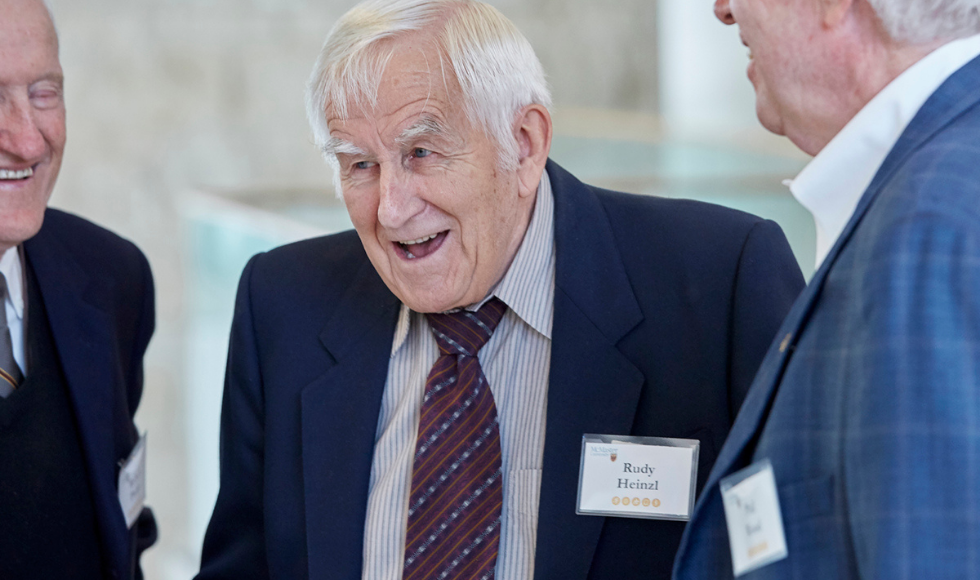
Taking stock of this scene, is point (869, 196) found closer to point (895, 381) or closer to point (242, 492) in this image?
point (895, 381)

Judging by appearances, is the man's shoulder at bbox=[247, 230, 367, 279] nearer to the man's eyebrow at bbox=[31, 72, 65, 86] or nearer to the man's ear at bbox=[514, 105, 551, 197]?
the man's ear at bbox=[514, 105, 551, 197]

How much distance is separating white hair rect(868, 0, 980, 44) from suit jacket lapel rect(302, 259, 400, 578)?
42.7 inches

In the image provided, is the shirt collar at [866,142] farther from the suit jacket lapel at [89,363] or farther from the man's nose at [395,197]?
the suit jacket lapel at [89,363]

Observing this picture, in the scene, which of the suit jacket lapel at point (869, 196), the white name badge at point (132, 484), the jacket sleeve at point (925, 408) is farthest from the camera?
the white name badge at point (132, 484)

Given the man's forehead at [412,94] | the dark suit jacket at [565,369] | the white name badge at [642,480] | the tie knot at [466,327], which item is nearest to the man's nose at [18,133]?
the dark suit jacket at [565,369]

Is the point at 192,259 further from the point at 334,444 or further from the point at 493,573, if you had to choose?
the point at 493,573

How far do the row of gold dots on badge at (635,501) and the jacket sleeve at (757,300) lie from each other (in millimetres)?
199

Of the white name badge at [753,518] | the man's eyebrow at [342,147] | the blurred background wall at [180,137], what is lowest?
the white name badge at [753,518]

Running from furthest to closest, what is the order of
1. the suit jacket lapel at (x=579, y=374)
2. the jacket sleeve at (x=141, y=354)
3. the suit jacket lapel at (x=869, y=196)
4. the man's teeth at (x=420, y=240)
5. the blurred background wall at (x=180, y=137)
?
the blurred background wall at (x=180, y=137), the jacket sleeve at (x=141, y=354), the man's teeth at (x=420, y=240), the suit jacket lapel at (x=579, y=374), the suit jacket lapel at (x=869, y=196)

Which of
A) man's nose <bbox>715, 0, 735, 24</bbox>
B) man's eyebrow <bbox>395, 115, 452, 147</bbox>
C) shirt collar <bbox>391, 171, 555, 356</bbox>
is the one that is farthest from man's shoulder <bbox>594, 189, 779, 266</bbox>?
man's nose <bbox>715, 0, 735, 24</bbox>

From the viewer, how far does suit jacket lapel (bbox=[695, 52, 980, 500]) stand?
976mm

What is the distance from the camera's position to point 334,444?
1.76m

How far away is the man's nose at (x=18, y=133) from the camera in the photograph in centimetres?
189

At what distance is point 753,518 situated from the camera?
1014mm
